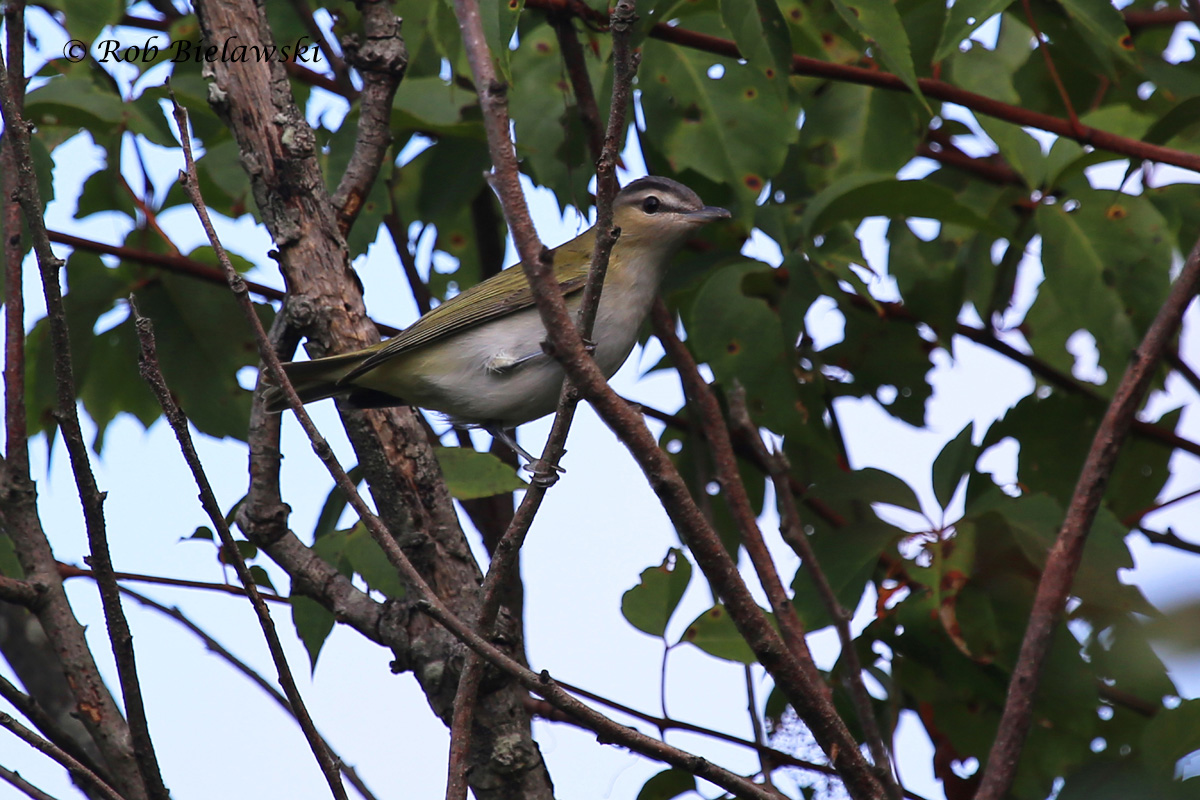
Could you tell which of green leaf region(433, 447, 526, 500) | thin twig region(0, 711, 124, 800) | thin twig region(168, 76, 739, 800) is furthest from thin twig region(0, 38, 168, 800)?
green leaf region(433, 447, 526, 500)

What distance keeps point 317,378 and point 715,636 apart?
5.08 ft

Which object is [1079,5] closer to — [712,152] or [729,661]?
[712,152]

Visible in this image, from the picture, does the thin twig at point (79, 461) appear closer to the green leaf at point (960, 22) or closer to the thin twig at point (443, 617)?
the thin twig at point (443, 617)

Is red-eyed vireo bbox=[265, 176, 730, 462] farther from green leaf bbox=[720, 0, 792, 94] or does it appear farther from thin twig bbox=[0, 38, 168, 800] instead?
thin twig bbox=[0, 38, 168, 800]

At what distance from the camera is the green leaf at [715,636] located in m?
3.15

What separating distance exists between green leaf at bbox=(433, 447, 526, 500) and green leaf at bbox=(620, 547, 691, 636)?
0.49m

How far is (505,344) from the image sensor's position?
13.1ft

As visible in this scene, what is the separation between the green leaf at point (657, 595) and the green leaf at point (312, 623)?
0.90 metres

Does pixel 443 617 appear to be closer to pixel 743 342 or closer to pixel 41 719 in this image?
pixel 41 719

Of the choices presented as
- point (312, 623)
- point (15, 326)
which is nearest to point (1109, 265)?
point (312, 623)

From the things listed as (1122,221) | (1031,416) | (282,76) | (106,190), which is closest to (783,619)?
(1031,416)

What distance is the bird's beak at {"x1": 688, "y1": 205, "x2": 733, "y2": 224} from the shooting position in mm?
3852

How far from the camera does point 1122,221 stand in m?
3.42

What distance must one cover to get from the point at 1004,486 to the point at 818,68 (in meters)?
1.47
